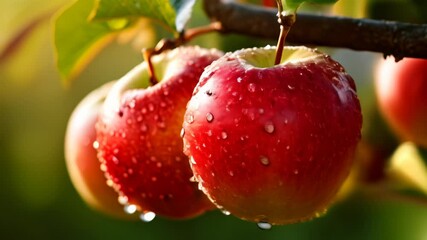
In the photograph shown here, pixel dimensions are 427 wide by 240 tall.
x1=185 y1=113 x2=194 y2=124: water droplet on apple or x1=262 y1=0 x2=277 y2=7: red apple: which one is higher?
x1=185 y1=113 x2=194 y2=124: water droplet on apple

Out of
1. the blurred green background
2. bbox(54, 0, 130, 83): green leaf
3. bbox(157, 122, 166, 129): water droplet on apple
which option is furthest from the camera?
the blurred green background

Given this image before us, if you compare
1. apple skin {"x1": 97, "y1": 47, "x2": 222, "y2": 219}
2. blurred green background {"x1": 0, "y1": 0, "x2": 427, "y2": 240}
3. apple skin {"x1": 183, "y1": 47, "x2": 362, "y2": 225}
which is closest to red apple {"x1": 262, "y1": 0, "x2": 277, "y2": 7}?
apple skin {"x1": 97, "y1": 47, "x2": 222, "y2": 219}

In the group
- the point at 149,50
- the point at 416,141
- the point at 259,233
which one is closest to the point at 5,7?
the point at 149,50

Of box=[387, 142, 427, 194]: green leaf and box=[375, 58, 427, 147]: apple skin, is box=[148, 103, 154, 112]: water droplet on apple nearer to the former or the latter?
box=[375, 58, 427, 147]: apple skin

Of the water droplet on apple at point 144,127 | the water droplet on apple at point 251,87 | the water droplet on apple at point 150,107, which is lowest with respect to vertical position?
the water droplet on apple at point 144,127

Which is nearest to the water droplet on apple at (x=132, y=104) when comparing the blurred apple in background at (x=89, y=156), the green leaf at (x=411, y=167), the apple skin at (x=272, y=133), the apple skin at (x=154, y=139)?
the apple skin at (x=154, y=139)

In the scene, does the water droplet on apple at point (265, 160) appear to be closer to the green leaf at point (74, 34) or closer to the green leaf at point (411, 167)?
the green leaf at point (74, 34)
